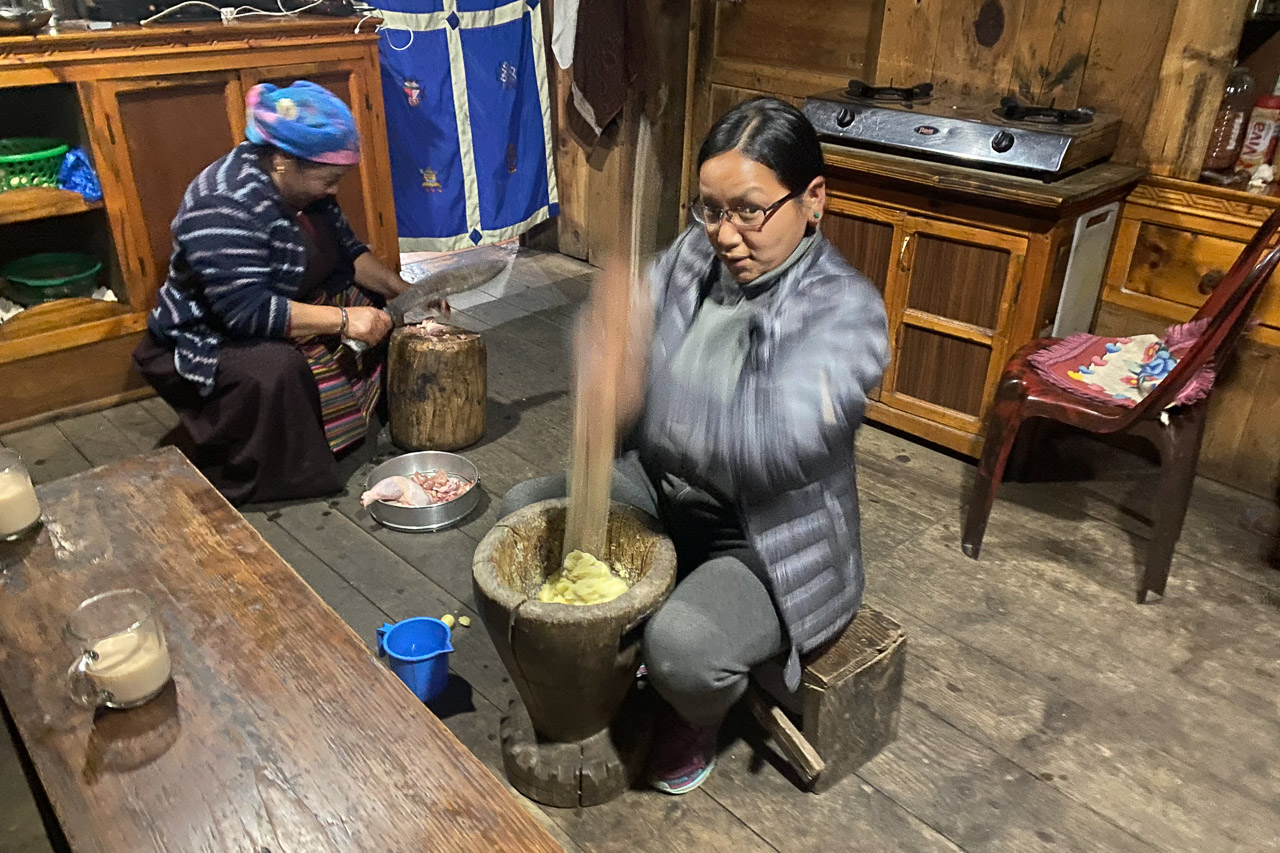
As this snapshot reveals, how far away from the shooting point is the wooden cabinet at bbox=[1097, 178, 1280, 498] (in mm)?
2557

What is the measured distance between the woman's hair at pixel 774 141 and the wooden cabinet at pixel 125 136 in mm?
2108

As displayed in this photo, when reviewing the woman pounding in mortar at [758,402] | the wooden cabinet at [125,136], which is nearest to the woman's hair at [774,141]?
the woman pounding in mortar at [758,402]

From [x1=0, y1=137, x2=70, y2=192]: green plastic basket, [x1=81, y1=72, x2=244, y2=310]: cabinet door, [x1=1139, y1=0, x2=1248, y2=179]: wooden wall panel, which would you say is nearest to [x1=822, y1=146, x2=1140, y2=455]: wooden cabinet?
[x1=1139, y1=0, x2=1248, y2=179]: wooden wall panel

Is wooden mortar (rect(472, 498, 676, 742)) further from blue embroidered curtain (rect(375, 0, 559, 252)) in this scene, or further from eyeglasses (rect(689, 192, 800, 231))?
blue embroidered curtain (rect(375, 0, 559, 252))

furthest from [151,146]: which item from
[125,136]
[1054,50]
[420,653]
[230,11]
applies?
[1054,50]

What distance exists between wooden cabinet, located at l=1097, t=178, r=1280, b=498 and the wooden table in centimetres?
249

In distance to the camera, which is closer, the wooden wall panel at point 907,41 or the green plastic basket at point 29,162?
the green plastic basket at point 29,162

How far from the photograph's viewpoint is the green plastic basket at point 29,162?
2.74 meters

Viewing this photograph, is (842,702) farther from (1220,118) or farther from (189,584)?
(1220,118)

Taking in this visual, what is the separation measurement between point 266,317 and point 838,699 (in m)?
1.76

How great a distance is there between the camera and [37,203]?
2.72 metres

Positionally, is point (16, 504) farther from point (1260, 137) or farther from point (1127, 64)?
point (1260, 137)

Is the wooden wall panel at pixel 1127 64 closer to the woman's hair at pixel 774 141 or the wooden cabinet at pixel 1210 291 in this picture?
the wooden cabinet at pixel 1210 291

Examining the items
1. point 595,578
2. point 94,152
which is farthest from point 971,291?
point 94,152
